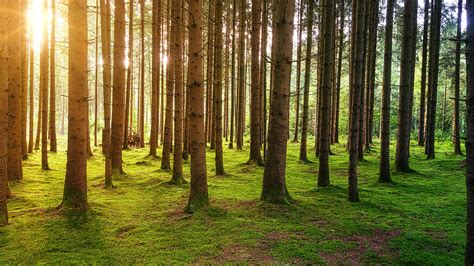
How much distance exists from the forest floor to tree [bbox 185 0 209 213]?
2.27 ft

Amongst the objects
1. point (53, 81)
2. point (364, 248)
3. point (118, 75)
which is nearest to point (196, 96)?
point (364, 248)

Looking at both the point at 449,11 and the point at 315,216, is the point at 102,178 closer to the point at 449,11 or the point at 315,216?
the point at 315,216

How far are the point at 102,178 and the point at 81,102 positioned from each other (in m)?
5.03

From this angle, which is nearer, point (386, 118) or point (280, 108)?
point (280, 108)

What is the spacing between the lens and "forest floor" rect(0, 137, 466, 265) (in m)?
4.76

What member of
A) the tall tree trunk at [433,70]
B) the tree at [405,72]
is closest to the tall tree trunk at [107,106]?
the tree at [405,72]

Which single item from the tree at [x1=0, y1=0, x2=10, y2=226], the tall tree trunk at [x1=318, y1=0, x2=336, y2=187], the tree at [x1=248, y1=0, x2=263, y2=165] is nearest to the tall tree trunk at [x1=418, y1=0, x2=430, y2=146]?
the tree at [x1=248, y1=0, x2=263, y2=165]

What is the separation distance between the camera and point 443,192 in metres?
9.18

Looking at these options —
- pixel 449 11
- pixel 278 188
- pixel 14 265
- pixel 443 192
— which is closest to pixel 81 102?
pixel 14 265

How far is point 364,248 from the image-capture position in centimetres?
507

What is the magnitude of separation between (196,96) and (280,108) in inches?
67.9

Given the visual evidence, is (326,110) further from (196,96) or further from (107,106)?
(107,106)

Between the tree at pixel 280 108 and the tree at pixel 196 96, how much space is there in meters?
1.43

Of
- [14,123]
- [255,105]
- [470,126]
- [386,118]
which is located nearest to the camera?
[470,126]
